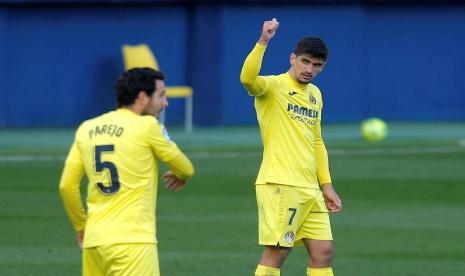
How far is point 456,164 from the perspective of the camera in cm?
2033

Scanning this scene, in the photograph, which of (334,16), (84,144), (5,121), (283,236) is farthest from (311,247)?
(334,16)

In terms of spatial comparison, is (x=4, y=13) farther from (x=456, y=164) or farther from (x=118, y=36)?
(x=456, y=164)

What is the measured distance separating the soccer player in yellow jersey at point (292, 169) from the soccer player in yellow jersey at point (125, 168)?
1794 millimetres

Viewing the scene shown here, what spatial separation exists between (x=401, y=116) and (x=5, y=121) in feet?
30.4

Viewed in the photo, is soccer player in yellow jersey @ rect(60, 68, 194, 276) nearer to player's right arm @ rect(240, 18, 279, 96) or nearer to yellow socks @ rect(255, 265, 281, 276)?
player's right arm @ rect(240, 18, 279, 96)

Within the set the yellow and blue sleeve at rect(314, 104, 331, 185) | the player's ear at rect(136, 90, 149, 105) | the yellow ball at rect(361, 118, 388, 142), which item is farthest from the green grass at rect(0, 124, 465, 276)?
the player's ear at rect(136, 90, 149, 105)

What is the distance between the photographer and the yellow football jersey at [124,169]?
7.02m

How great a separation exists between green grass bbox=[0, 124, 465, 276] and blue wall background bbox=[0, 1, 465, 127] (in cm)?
312

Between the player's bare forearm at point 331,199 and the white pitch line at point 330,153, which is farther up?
the player's bare forearm at point 331,199

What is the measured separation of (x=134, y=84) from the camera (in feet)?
23.1

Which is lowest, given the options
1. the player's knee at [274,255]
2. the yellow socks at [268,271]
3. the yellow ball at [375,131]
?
the yellow ball at [375,131]

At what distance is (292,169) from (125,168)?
84.2 inches

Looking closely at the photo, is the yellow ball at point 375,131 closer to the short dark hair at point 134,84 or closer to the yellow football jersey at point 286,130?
the yellow football jersey at point 286,130

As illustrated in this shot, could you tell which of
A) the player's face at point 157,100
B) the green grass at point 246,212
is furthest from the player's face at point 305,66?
the green grass at point 246,212
